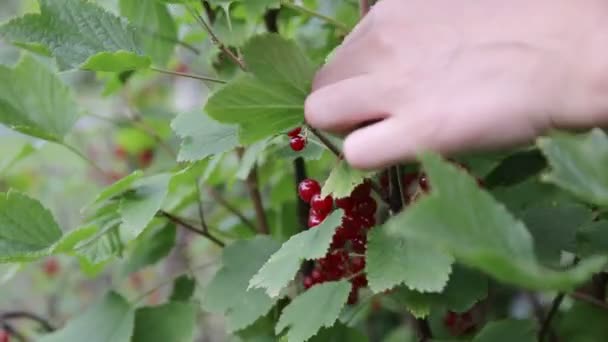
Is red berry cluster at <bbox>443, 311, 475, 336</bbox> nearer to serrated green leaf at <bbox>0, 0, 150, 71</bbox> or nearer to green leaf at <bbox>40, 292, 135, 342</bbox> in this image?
green leaf at <bbox>40, 292, 135, 342</bbox>

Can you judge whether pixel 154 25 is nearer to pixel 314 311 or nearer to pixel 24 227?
pixel 24 227

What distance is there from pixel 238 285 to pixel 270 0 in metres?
0.30

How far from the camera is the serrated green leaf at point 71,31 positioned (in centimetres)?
62

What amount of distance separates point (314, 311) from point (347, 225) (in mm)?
78

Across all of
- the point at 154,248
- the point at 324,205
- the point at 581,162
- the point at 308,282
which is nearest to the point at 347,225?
the point at 324,205

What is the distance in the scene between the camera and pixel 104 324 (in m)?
0.84

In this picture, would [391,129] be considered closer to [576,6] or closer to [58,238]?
[576,6]

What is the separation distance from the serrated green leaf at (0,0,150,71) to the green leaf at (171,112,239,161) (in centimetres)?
9

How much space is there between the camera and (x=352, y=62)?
21.3 inches

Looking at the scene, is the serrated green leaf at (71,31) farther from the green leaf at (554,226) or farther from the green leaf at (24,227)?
the green leaf at (554,226)

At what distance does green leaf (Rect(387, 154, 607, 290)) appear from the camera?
1.19 ft

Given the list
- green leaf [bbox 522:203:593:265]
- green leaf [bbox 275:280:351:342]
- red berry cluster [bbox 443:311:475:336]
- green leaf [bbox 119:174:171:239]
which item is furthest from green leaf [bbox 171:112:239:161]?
red berry cluster [bbox 443:311:475:336]

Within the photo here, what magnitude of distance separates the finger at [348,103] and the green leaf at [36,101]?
32 cm

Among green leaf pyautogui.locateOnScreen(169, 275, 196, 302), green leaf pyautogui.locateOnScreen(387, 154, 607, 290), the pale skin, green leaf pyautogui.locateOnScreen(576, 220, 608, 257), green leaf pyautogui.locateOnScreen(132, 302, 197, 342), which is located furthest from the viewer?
green leaf pyautogui.locateOnScreen(169, 275, 196, 302)
